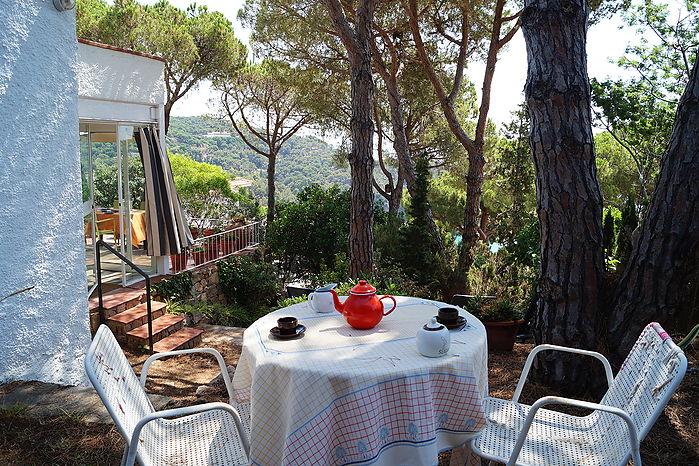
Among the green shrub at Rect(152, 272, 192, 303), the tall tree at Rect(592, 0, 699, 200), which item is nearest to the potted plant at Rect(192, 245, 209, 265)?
the green shrub at Rect(152, 272, 192, 303)

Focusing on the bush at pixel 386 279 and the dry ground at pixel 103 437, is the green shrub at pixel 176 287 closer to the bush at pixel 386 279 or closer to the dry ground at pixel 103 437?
the bush at pixel 386 279

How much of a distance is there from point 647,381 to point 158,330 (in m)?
5.13

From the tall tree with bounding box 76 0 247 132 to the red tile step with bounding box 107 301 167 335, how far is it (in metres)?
7.50

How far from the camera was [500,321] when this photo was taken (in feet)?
16.6

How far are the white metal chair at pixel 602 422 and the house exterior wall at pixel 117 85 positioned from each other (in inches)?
232

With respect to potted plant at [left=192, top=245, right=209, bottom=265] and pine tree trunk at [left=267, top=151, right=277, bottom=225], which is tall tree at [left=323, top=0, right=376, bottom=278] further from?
pine tree trunk at [left=267, top=151, right=277, bottom=225]

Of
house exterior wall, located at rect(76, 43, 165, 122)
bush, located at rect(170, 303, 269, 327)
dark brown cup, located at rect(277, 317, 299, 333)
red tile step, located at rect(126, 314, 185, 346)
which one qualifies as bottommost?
bush, located at rect(170, 303, 269, 327)

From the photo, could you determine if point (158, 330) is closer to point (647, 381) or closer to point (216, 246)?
point (216, 246)

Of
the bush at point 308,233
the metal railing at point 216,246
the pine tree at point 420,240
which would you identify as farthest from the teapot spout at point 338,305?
the bush at point 308,233

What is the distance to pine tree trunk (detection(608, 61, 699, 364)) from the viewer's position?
323 cm

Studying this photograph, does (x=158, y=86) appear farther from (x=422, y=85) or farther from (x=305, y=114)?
(x=305, y=114)

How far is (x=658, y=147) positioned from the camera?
11.9 metres

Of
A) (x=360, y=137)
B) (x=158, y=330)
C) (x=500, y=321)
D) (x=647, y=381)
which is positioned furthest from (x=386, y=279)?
(x=647, y=381)

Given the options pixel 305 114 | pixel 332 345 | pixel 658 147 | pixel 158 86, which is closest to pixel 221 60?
pixel 305 114
